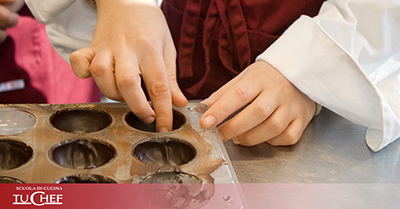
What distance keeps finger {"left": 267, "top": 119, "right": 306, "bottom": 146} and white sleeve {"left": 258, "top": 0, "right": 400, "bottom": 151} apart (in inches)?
2.5

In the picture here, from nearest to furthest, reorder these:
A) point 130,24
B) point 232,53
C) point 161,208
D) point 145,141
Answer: point 161,208 → point 145,141 → point 130,24 → point 232,53

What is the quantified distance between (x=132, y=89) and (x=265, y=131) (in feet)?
0.80

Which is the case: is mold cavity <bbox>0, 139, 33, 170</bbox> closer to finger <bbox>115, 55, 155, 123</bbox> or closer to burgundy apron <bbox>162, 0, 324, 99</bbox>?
finger <bbox>115, 55, 155, 123</bbox>

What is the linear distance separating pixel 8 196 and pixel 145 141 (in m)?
0.18

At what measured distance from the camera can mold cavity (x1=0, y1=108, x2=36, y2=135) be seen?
493mm

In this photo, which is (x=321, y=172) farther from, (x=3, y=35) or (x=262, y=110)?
(x=3, y=35)

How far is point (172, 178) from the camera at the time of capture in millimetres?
409

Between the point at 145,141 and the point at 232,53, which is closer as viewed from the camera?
the point at 145,141

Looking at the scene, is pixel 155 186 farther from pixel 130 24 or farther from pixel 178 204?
pixel 130 24

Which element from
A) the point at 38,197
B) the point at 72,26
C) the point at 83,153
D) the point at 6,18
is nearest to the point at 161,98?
the point at 83,153

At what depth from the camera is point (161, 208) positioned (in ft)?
1.11

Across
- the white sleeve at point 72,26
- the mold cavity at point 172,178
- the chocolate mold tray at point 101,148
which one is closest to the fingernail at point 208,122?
the chocolate mold tray at point 101,148

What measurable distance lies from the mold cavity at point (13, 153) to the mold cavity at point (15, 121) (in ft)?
0.12

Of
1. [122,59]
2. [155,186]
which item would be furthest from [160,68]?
[155,186]
